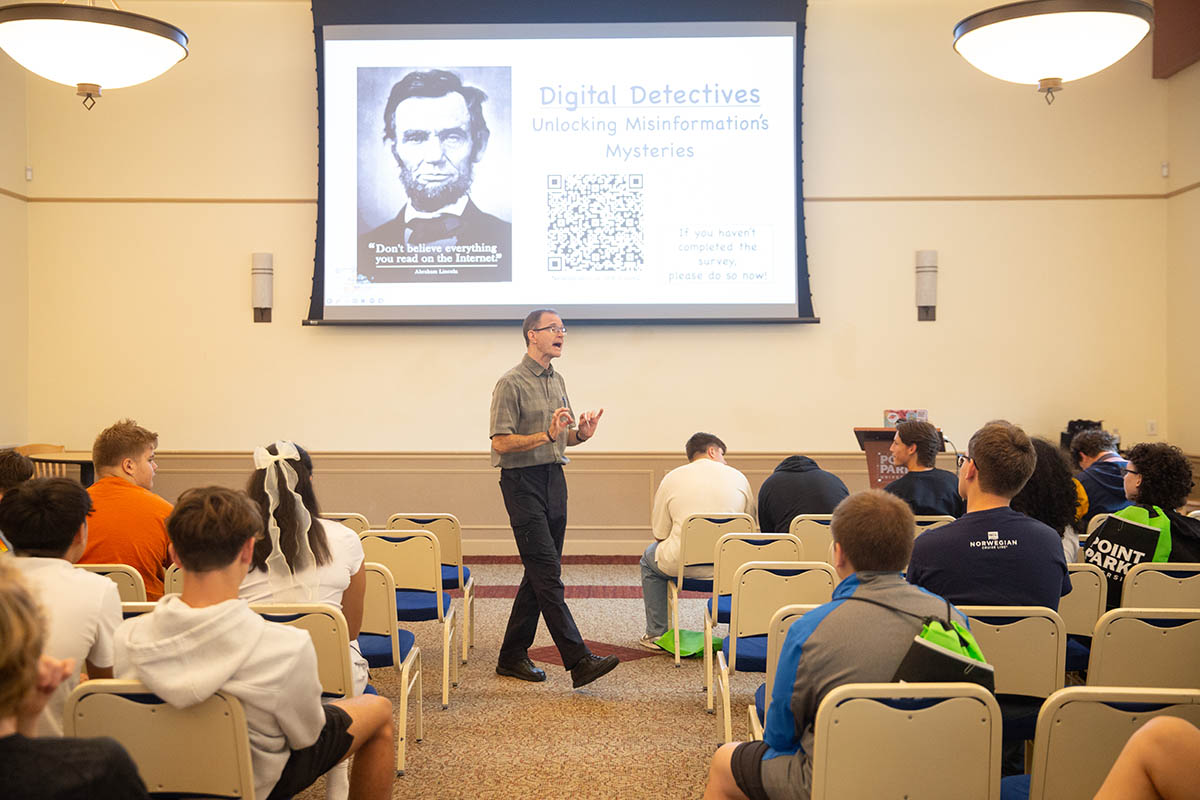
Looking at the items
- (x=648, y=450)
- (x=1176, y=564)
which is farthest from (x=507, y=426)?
(x=648, y=450)

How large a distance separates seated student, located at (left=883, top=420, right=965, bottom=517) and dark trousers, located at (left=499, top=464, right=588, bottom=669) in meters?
1.55

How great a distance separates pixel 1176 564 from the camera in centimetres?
300

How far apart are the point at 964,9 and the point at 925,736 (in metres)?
7.18

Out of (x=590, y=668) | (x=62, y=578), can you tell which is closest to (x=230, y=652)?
(x=62, y=578)

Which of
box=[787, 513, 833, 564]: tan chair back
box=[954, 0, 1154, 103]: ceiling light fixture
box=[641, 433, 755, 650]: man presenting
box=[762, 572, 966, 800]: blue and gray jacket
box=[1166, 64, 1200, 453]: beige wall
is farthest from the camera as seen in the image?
box=[1166, 64, 1200, 453]: beige wall

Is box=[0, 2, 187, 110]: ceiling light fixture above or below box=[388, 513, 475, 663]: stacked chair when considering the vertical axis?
above

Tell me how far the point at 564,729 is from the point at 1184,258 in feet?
21.2

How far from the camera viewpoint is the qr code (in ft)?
24.4

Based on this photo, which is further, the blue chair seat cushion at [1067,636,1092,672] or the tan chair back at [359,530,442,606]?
the tan chair back at [359,530,442,606]

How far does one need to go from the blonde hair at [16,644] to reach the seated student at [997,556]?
2.15 m

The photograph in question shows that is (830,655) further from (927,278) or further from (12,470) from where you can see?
(927,278)

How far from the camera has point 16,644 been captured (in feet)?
4.05

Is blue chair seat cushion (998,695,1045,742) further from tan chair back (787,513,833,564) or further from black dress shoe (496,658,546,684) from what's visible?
black dress shoe (496,658,546,684)

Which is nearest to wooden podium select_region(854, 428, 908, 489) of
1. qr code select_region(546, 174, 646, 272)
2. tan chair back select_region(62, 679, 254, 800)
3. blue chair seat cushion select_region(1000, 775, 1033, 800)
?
qr code select_region(546, 174, 646, 272)
